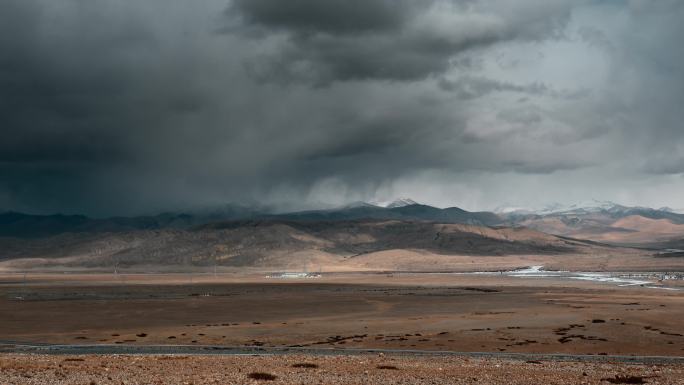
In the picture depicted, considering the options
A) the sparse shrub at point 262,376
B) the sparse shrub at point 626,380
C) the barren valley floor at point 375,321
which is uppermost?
the sparse shrub at point 262,376

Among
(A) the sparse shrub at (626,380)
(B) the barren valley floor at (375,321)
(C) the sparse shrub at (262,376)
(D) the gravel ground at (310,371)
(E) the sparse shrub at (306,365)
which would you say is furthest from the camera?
(B) the barren valley floor at (375,321)

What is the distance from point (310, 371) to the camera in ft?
109

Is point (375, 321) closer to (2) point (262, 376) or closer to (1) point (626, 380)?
(2) point (262, 376)

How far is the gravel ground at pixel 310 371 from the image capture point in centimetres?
2947

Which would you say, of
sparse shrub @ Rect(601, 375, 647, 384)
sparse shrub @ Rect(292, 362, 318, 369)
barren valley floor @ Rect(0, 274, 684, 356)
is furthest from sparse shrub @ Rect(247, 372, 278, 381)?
barren valley floor @ Rect(0, 274, 684, 356)

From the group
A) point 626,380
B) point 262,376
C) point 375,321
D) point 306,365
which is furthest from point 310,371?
point 375,321

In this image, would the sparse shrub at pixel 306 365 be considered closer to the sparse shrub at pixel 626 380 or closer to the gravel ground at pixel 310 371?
the gravel ground at pixel 310 371

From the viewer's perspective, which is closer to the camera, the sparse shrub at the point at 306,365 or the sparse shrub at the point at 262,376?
the sparse shrub at the point at 262,376

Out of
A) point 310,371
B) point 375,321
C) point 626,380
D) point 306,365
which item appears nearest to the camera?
point 626,380

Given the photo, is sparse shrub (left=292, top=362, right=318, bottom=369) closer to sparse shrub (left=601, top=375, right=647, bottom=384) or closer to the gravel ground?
the gravel ground

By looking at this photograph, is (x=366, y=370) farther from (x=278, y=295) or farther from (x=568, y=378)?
(x=278, y=295)

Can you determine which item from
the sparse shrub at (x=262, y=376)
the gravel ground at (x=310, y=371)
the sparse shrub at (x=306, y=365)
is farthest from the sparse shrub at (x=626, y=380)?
the sparse shrub at (x=262, y=376)

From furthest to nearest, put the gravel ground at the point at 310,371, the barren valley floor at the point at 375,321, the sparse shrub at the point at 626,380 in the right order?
the barren valley floor at the point at 375,321 < the sparse shrub at the point at 626,380 < the gravel ground at the point at 310,371

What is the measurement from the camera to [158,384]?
27828mm
